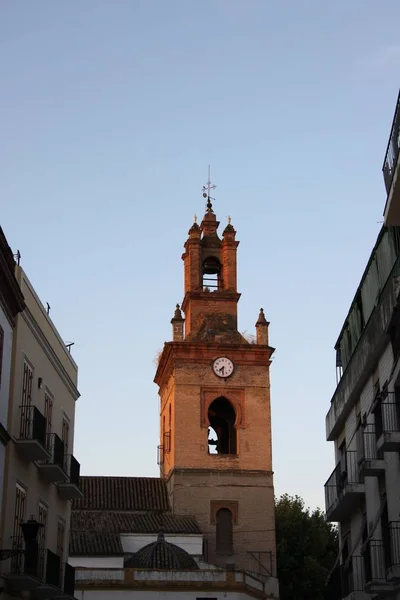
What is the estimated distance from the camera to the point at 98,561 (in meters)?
39.8

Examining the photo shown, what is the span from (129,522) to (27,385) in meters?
23.4

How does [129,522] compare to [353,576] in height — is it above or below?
above

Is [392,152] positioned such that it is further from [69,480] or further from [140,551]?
[140,551]

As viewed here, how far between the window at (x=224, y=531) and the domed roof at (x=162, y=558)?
11.0ft

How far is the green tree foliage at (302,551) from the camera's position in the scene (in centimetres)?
5131

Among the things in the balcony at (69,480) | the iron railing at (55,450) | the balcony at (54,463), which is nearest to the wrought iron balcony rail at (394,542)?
the balcony at (54,463)

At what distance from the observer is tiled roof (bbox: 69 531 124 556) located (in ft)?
131

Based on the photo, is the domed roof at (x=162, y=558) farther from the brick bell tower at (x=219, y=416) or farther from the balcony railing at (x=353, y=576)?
the balcony railing at (x=353, y=576)

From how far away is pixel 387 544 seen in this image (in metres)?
19.7

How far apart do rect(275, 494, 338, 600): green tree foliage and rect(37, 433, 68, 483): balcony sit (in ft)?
97.6

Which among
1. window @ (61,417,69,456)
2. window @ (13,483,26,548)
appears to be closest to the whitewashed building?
window @ (61,417,69,456)

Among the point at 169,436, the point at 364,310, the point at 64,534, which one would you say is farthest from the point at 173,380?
the point at 364,310

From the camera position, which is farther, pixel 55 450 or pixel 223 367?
pixel 223 367

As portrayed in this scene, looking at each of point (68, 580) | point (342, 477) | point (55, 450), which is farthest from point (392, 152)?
point (68, 580)
